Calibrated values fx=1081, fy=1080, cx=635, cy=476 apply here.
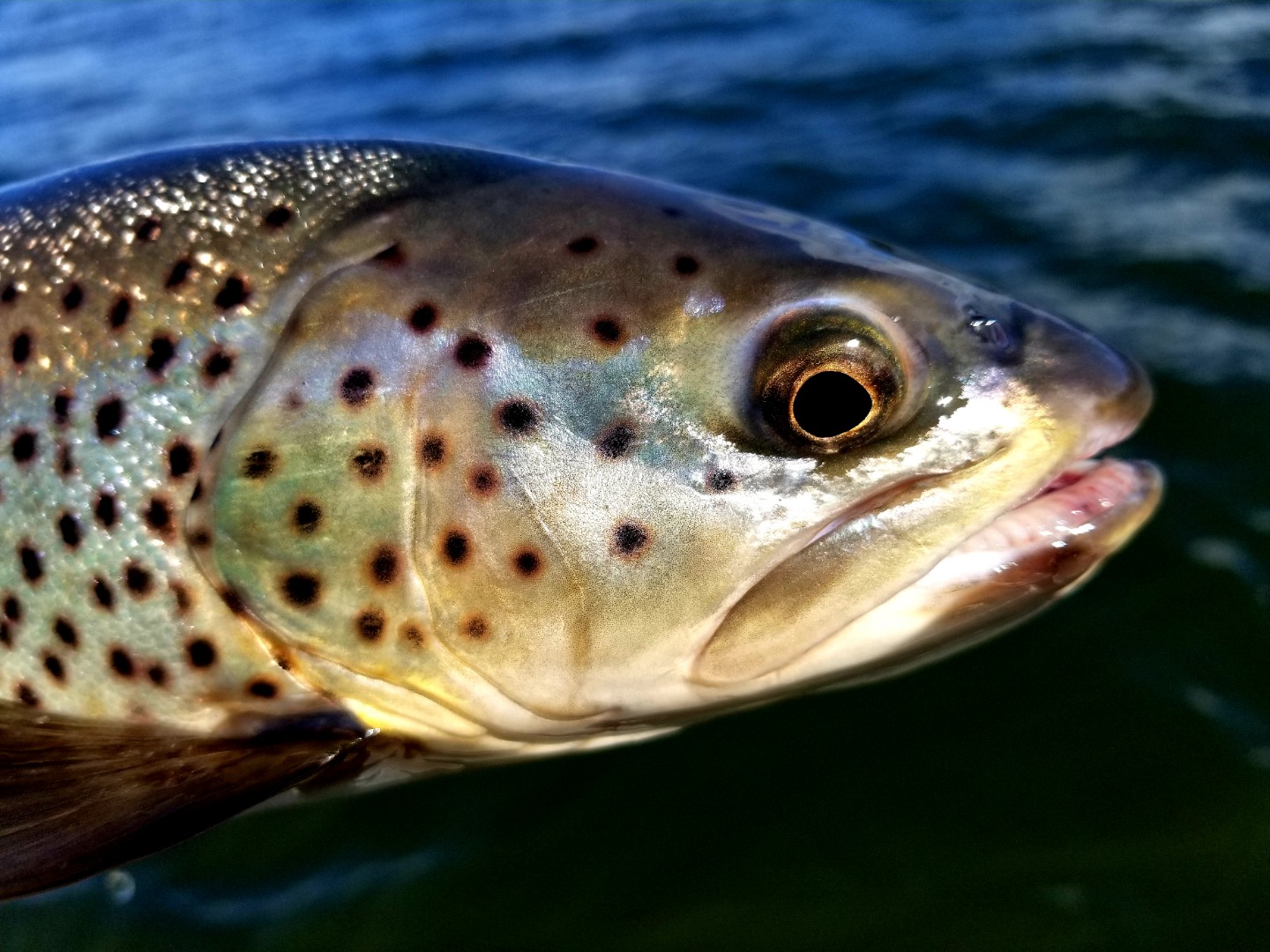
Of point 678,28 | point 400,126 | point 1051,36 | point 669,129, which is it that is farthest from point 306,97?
point 1051,36

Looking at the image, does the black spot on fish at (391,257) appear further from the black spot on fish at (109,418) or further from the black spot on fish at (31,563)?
the black spot on fish at (31,563)

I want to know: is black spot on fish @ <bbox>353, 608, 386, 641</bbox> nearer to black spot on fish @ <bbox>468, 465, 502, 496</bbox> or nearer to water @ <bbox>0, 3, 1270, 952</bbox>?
black spot on fish @ <bbox>468, 465, 502, 496</bbox>

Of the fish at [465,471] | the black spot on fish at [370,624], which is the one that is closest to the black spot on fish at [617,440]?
the fish at [465,471]

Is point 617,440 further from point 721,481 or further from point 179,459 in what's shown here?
point 179,459

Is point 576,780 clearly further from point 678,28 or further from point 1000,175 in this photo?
point 678,28

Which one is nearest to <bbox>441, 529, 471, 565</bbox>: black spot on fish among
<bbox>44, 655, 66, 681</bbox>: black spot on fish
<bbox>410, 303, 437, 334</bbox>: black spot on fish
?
<bbox>410, 303, 437, 334</bbox>: black spot on fish

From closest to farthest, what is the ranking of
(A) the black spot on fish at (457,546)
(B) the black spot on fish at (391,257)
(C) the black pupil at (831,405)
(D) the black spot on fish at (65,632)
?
(C) the black pupil at (831,405) → (A) the black spot on fish at (457,546) → (B) the black spot on fish at (391,257) → (D) the black spot on fish at (65,632)

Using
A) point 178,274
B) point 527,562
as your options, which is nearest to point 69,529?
point 178,274
